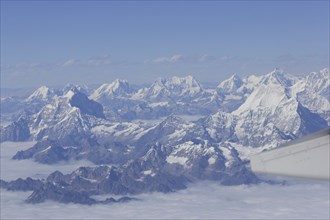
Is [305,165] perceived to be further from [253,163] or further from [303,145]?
[253,163]

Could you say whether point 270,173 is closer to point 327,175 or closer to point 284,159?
point 284,159

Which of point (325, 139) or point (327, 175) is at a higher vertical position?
point (325, 139)

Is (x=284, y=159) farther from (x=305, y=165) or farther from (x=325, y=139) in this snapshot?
(x=325, y=139)

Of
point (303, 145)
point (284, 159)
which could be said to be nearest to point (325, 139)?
point (303, 145)

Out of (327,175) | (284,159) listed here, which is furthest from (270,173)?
(327,175)

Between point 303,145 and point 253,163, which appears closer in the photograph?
point 303,145

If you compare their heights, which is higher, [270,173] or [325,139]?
[325,139]

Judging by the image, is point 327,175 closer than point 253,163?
Yes

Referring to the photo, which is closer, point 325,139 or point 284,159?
point 325,139
